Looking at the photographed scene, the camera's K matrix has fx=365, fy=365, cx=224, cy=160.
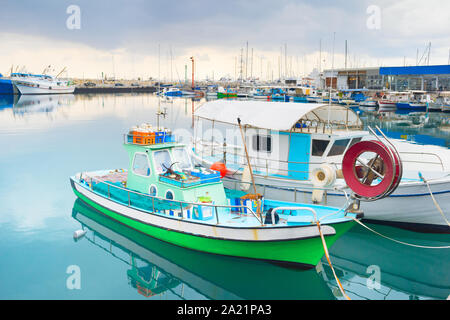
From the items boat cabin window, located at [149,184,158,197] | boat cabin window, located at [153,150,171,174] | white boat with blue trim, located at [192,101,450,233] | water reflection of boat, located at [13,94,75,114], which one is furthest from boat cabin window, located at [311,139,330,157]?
water reflection of boat, located at [13,94,75,114]

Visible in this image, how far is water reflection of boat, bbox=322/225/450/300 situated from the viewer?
388 inches

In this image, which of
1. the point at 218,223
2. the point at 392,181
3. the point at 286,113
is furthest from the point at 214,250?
the point at 286,113

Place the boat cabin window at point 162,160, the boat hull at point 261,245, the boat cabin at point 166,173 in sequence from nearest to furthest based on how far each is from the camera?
the boat hull at point 261,245, the boat cabin at point 166,173, the boat cabin window at point 162,160

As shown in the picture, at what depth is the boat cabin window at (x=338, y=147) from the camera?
560 inches

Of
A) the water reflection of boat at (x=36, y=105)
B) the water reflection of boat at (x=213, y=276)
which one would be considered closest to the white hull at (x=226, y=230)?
the water reflection of boat at (x=213, y=276)

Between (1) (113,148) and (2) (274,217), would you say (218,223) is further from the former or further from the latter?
(1) (113,148)

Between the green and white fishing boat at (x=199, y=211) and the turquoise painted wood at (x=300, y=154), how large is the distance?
269cm

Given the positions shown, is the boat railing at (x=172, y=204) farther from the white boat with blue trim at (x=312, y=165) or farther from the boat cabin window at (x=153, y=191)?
the white boat with blue trim at (x=312, y=165)

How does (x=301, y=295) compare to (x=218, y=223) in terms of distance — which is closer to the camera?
(x=301, y=295)

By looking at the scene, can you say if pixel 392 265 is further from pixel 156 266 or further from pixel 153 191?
pixel 153 191

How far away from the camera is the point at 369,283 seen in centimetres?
1024

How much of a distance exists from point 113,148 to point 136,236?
17905mm

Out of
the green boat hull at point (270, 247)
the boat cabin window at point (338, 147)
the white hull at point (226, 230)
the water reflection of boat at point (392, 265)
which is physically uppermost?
the boat cabin window at point (338, 147)

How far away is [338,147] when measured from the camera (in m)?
14.4
